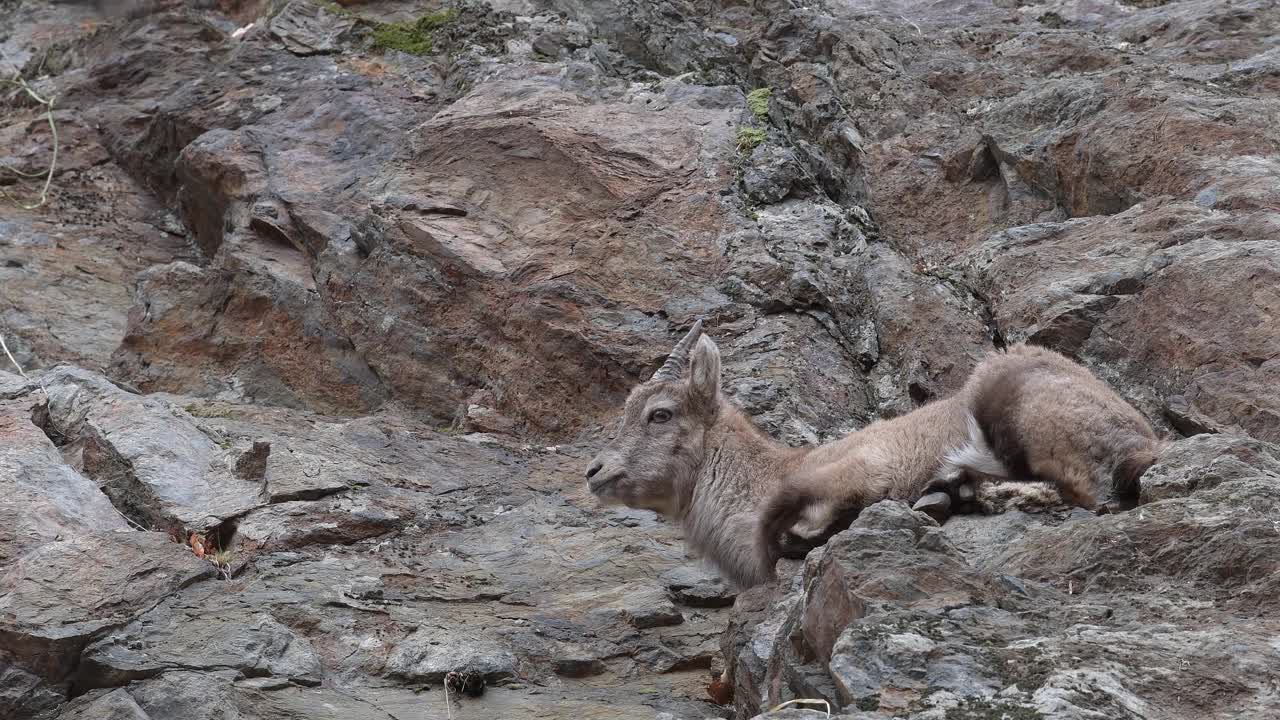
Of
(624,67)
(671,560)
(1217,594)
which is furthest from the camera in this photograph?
(624,67)

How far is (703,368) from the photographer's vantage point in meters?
8.60

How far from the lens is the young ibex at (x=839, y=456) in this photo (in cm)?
680

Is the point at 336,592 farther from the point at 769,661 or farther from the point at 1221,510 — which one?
the point at 1221,510

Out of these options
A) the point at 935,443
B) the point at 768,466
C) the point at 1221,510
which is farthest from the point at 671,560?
the point at 1221,510

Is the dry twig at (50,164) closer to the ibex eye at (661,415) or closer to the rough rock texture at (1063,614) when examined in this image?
the ibex eye at (661,415)

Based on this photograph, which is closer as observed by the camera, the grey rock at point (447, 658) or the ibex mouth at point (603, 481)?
the grey rock at point (447, 658)

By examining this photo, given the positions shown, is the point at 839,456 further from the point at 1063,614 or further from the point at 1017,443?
the point at 1063,614

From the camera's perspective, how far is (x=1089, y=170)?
10703 millimetres

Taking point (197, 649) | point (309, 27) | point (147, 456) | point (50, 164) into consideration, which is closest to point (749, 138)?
point (309, 27)

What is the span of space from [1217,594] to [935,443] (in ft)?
8.06

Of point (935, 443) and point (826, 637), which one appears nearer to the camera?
point (826, 637)

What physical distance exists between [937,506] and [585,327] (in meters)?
4.67

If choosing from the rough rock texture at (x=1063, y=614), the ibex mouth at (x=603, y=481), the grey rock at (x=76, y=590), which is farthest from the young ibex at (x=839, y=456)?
the grey rock at (x=76, y=590)

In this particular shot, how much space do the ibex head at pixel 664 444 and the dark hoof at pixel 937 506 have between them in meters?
1.92
